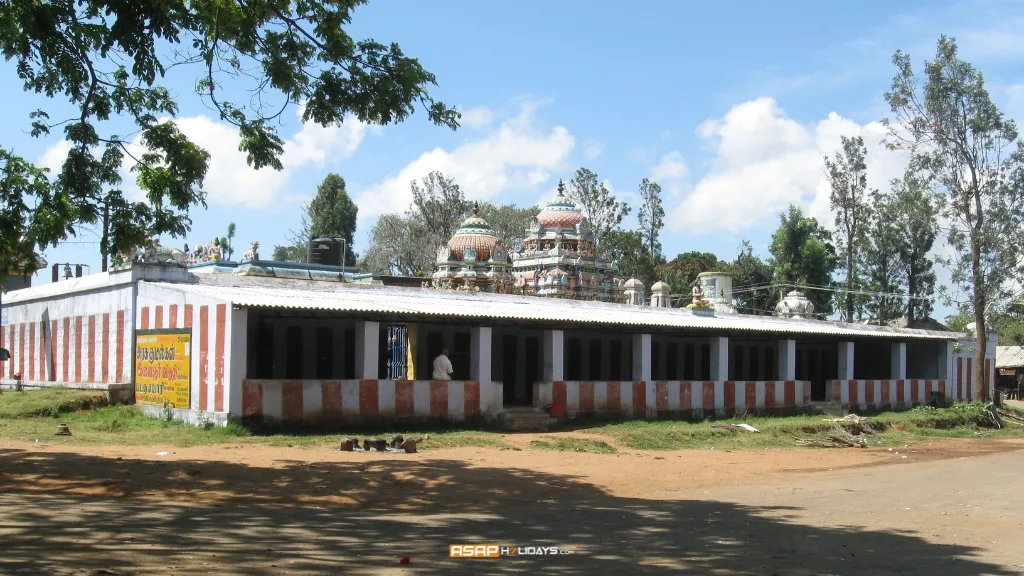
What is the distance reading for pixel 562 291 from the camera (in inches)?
1993

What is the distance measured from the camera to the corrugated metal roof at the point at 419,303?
19297mm

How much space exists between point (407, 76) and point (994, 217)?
1183 inches

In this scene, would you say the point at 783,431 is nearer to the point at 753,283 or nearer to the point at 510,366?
the point at 510,366

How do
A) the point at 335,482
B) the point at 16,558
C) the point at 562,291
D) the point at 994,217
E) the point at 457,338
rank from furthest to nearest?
the point at 562,291 < the point at 994,217 < the point at 457,338 < the point at 335,482 < the point at 16,558

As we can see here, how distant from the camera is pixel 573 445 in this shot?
19.1 m

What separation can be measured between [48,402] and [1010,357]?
2388 inches

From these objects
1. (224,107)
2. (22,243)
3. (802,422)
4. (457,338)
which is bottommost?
(802,422)

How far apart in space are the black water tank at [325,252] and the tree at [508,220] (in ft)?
115

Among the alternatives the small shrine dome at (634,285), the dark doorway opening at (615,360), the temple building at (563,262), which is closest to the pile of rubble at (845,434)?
the dark doorway opening at (615,360)

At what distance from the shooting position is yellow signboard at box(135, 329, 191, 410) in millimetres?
19375

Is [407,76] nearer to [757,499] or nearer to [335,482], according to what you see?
[335,482]

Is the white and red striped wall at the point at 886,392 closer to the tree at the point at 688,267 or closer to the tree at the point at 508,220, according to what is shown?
the tree at the point at 688,267

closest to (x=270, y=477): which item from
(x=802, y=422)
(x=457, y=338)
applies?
(x=457, y=338)

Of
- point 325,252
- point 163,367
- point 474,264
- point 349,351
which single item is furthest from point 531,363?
point 474,264
